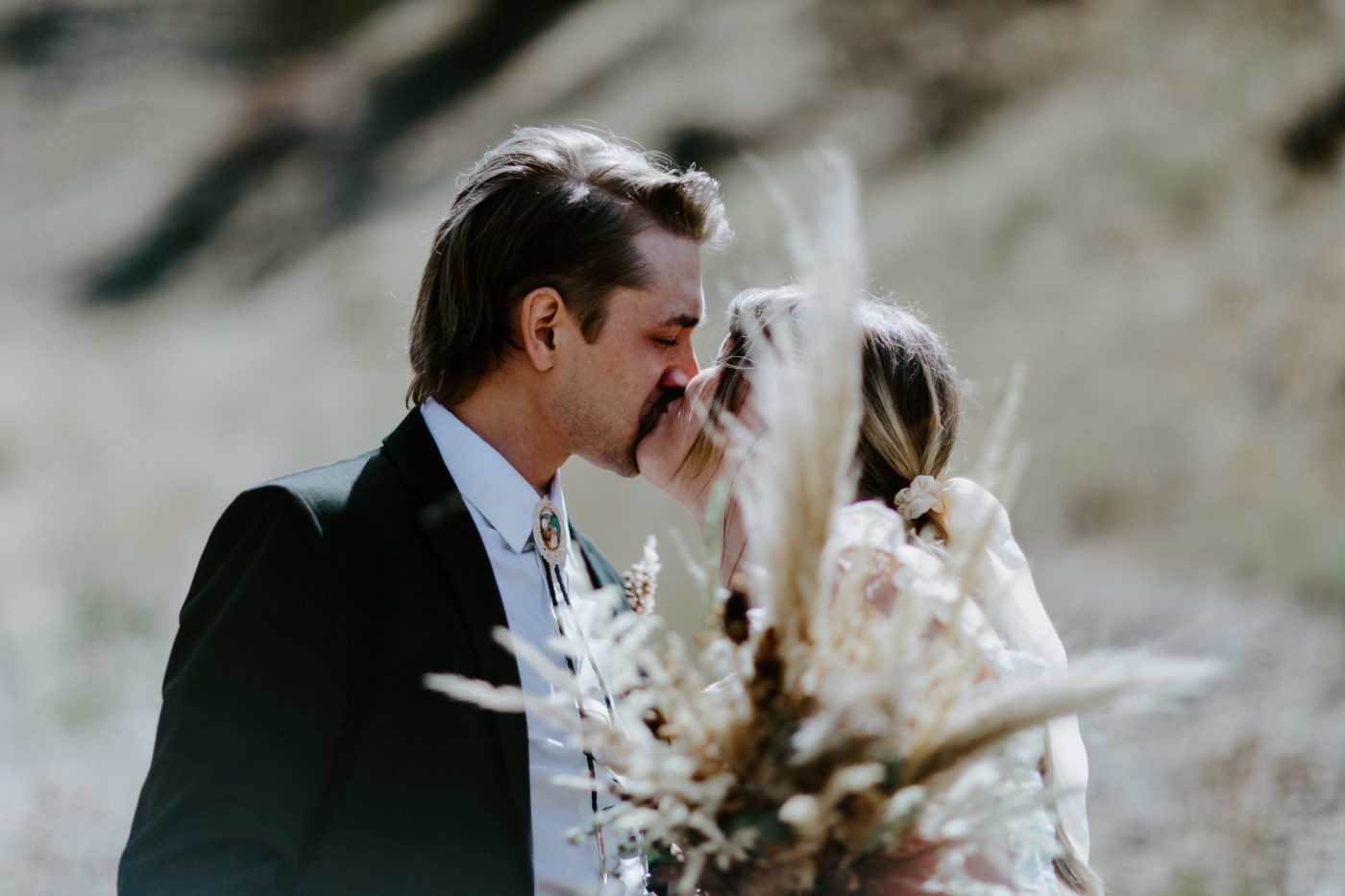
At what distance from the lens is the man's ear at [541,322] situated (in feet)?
6.48

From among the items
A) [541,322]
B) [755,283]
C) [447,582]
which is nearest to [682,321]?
[541,322]

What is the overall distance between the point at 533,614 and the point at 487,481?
0.26 m

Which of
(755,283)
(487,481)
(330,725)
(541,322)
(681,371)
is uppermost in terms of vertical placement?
(755,283)

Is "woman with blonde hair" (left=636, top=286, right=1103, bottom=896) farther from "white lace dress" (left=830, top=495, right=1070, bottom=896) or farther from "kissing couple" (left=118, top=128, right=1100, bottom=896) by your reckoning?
"white lace dress" (left=830, top=495, right=1070, bottom=896)

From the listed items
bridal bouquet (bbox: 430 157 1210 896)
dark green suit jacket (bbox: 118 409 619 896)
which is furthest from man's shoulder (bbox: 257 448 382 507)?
bridal bouquet (bbox: 430 157 1210 896)

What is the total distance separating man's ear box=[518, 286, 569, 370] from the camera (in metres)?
1.97

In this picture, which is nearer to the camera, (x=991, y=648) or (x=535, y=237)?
(x=991, y=648)

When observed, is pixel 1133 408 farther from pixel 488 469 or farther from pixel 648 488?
pixel 488 469

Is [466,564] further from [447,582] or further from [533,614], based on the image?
[533,614]

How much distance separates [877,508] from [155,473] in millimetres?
4474

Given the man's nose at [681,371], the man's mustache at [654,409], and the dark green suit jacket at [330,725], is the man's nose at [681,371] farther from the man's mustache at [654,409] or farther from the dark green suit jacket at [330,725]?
the dark green suit jacket at [330,725]

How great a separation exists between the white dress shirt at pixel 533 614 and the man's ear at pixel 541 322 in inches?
8.1

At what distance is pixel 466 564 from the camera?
164 cm

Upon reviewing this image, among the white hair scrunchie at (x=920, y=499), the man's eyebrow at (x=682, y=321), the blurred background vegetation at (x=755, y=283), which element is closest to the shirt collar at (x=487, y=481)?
the man's eyebrow at (x=682, y=321)
